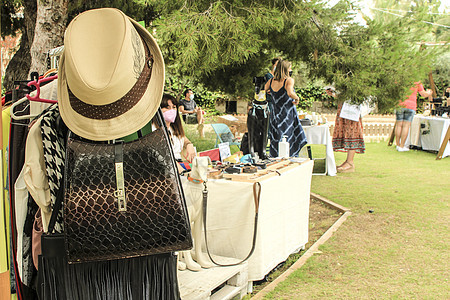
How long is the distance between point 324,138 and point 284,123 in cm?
178

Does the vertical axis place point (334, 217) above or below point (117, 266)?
below

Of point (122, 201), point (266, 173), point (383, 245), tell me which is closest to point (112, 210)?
point (122, 201)

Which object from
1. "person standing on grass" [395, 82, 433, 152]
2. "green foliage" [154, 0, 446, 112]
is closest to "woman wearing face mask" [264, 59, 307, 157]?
"green foliage" [154, 0, 446, 112]

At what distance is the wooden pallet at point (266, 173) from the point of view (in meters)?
3.06

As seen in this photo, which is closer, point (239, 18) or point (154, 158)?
point (154, 158)

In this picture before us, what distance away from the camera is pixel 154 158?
1411mm

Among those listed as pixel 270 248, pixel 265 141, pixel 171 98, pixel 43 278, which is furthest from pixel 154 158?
pixel 265 141

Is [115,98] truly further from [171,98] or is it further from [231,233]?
[171,98]

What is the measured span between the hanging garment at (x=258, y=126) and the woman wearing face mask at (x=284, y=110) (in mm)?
595

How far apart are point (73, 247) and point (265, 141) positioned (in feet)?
12.7

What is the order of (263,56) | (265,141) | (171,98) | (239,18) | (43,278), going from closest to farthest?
(43,278) < (239,18) < (171,98) < (265,141) < (263,56)

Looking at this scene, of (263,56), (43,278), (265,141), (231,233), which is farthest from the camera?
(263,56)

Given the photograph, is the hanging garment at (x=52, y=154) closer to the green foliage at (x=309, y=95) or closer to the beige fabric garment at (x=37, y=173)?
the beige fabric garment at (x=37, y=173)

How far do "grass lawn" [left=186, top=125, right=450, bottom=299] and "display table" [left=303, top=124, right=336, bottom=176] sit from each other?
0.23 m
